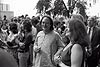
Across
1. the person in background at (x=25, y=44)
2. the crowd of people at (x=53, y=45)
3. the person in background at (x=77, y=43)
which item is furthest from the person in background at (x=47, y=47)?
the person in background at (x=25, y=44)

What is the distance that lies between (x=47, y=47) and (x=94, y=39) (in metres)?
2.66

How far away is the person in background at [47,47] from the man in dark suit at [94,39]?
2.40 m

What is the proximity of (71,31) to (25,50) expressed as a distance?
152 inches

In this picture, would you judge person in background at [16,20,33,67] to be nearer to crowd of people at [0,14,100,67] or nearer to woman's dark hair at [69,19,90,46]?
crowd of people at [0,14,100,67]

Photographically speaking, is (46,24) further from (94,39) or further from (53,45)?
(94,39)

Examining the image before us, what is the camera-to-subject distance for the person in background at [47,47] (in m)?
5.04

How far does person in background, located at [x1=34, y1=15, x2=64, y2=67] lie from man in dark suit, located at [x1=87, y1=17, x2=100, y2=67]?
2399 mm

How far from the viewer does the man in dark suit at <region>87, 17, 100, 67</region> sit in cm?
735

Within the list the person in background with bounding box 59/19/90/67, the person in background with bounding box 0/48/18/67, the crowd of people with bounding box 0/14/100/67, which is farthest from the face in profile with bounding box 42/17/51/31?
the person in background with bounding box 0/48/18/67

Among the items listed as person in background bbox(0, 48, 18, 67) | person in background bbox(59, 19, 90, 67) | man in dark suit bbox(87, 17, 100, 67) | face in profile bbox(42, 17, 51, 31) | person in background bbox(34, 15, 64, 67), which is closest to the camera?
person in background bbox(0, 48, 18, 67)

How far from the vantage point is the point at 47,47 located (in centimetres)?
A: 504

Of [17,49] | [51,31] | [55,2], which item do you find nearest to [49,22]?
[51,31]

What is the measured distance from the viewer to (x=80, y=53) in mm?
3617

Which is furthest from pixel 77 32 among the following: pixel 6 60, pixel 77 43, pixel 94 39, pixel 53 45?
pixel 94 39
